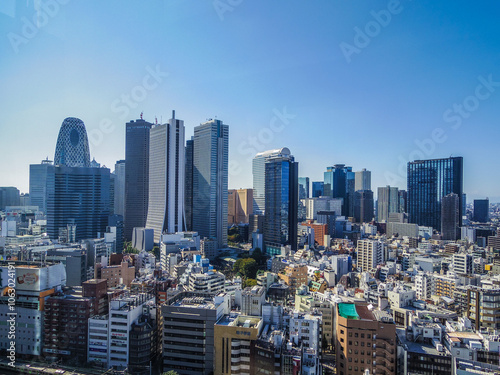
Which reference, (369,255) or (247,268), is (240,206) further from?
(247,268)

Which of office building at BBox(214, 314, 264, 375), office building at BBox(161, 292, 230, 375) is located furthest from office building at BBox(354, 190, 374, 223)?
office building at BBox(214, 314, 264, 375)

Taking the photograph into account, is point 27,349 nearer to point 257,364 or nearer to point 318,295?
point 257,364

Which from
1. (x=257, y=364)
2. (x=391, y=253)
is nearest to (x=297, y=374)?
(x=257, y=364)

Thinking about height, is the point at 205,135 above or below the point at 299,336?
above

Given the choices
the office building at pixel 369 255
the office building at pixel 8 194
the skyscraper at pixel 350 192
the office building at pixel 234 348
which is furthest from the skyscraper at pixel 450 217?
the office building at pixel 8 194

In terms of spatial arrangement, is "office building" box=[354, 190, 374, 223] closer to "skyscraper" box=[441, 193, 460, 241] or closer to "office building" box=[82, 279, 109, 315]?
"skyscraper" box=[441, 193, 460, 241]

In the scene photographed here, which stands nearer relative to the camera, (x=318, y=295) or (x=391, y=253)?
(x=318, y=295)
